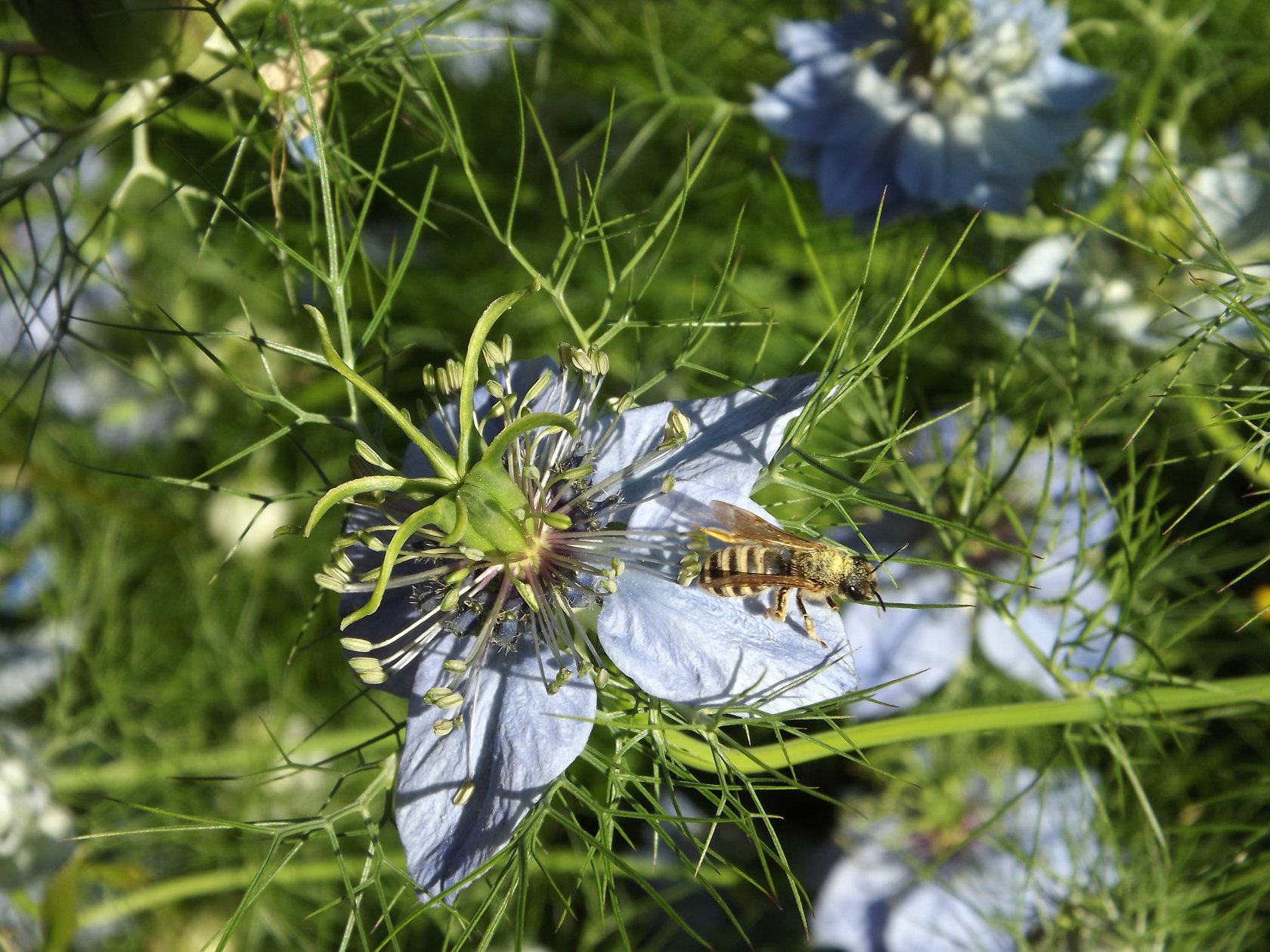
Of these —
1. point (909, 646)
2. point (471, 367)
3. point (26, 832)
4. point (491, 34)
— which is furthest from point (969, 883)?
point (491, 34)

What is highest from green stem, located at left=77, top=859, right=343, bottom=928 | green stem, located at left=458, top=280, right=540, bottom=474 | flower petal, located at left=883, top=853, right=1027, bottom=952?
green stem, located at left=458, top=280, right=540, bottom=474

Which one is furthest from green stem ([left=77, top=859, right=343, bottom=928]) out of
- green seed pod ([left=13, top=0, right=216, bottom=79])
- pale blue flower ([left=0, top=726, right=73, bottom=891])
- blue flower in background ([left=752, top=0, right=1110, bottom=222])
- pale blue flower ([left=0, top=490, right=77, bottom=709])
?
blue flower in background ([left=752, top=0, right=1110, bottom=222])

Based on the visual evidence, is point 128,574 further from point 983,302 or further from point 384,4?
point 983,302

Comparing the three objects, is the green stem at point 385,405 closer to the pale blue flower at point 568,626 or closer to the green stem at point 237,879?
the pale blue flower at point 568,626

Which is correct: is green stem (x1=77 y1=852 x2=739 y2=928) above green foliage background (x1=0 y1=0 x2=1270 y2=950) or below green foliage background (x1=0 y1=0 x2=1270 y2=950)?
below

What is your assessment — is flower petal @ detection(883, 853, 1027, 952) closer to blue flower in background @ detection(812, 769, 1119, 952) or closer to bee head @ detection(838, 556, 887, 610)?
blue flower in background @ detection(812, 769, 1119, 952)

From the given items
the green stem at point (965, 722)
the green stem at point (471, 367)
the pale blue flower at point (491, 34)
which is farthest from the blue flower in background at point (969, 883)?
the pale blue flower at point (491, 34)
